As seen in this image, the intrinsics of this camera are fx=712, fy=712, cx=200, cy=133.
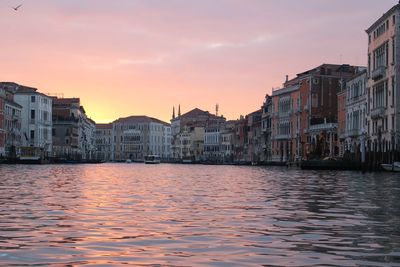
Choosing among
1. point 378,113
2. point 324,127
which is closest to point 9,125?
point 324,127

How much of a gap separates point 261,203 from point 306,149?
8440 cm

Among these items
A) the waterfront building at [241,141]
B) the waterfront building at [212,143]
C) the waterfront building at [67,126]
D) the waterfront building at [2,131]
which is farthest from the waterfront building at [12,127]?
the waterfront building at [212,143]

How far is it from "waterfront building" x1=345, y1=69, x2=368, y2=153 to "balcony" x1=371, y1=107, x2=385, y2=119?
460 centimetres

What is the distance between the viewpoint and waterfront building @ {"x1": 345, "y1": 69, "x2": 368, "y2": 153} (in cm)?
7802

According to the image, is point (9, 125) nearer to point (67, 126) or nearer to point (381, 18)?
point (67, 126)

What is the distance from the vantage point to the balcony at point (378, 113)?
223 ft

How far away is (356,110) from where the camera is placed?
81375 mm

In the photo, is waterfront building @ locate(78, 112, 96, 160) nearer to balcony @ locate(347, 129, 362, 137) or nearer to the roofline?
balcony @ locate(347, 129, 362, 137)

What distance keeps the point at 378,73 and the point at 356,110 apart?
1202 centimetres

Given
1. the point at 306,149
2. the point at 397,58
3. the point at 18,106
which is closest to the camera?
the point at 397,58

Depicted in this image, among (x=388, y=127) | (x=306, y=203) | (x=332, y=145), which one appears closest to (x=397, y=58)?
(x=388, y=127)

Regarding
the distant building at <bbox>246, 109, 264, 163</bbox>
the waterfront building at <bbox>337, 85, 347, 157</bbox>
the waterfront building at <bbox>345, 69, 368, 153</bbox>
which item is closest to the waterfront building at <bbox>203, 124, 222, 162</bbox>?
the distant building at <bbox>246, 109, 264, 163</bbox>

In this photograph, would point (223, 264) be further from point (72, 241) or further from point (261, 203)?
point (261, 203)

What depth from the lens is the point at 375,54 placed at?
241 ft
